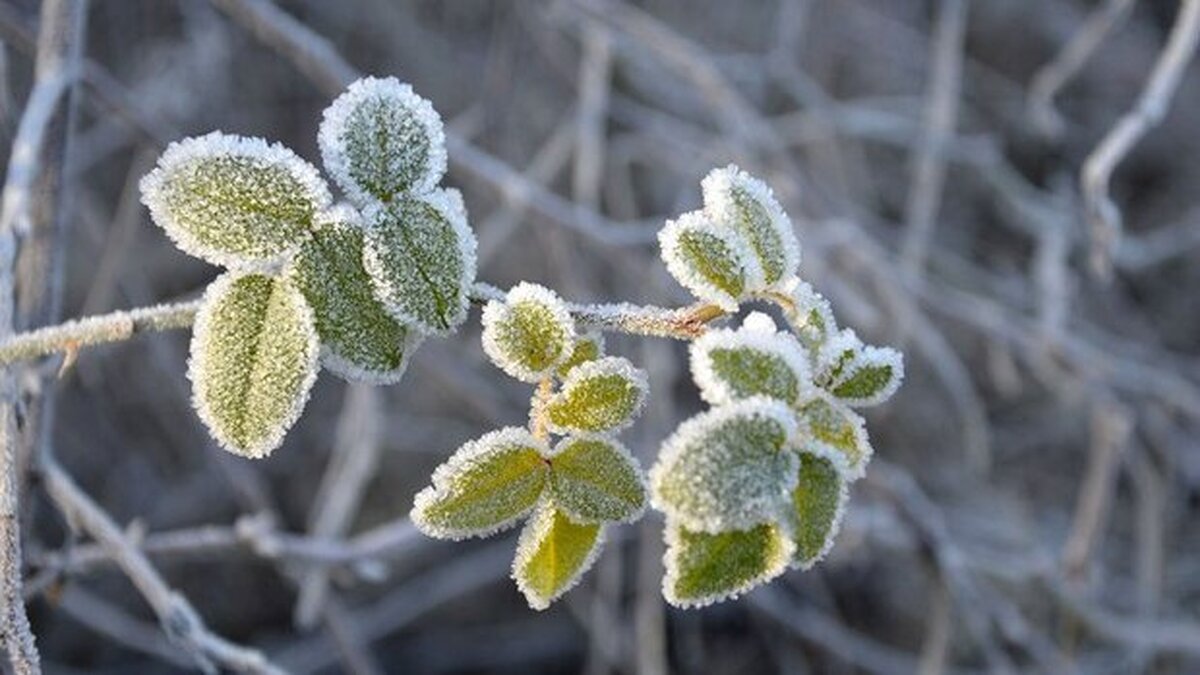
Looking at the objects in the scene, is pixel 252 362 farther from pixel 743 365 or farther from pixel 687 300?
pixel 687 300

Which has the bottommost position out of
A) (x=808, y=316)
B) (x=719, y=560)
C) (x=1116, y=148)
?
(x=719, y=560)

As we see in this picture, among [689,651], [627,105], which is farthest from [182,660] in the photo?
[689,651]

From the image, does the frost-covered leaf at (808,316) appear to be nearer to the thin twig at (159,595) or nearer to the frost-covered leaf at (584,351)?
the frost-covered leaf at (584,351)

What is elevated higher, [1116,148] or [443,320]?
[1116,148]

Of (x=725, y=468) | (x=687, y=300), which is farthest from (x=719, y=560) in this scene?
(x=687, y=300)

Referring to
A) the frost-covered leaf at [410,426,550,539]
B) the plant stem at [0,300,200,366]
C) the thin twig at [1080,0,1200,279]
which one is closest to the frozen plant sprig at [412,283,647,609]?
the frost-covered leaf at [410,426,550,539]
